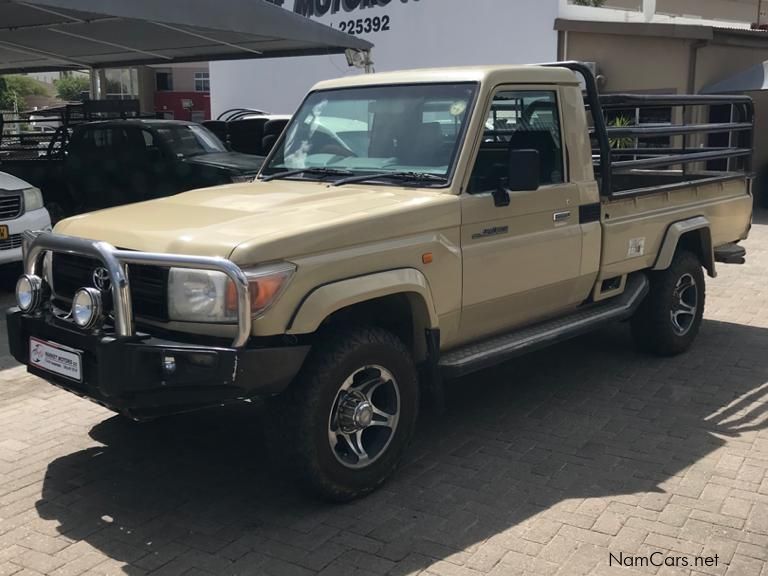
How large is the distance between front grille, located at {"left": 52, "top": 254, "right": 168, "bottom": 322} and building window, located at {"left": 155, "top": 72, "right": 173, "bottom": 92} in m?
46.8

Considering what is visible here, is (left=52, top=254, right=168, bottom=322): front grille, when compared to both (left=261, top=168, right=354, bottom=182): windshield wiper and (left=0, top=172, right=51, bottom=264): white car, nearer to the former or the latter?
(left=261, top=168, right=354, bottom=182): windshield wiper

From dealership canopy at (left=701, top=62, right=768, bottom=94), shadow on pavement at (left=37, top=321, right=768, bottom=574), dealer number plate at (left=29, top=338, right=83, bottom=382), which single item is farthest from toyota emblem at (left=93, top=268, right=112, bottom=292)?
dealership canopy at (left=701, top=62, right=768, bottom=94)

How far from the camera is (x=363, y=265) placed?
13.1 ft

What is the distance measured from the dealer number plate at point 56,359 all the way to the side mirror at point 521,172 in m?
2.32

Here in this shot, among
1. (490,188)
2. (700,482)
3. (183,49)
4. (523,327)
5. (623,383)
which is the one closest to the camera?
(700,482)

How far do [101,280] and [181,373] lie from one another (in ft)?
2.16

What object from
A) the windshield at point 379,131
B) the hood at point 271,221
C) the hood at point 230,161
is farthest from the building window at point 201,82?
the hood at point 271,221

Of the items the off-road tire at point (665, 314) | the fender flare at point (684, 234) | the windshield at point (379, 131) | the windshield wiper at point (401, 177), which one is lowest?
the off-road tire at point (665, 314)

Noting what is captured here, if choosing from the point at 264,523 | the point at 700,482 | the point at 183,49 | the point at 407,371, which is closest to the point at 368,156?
the point at 407,371

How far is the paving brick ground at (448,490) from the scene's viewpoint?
3.62 m

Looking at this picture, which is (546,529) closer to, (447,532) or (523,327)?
(447,532)

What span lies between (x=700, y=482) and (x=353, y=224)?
7.29ft

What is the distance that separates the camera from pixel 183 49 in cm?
1442

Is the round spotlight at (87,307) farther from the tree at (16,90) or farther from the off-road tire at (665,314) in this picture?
the tree at (16,90)
